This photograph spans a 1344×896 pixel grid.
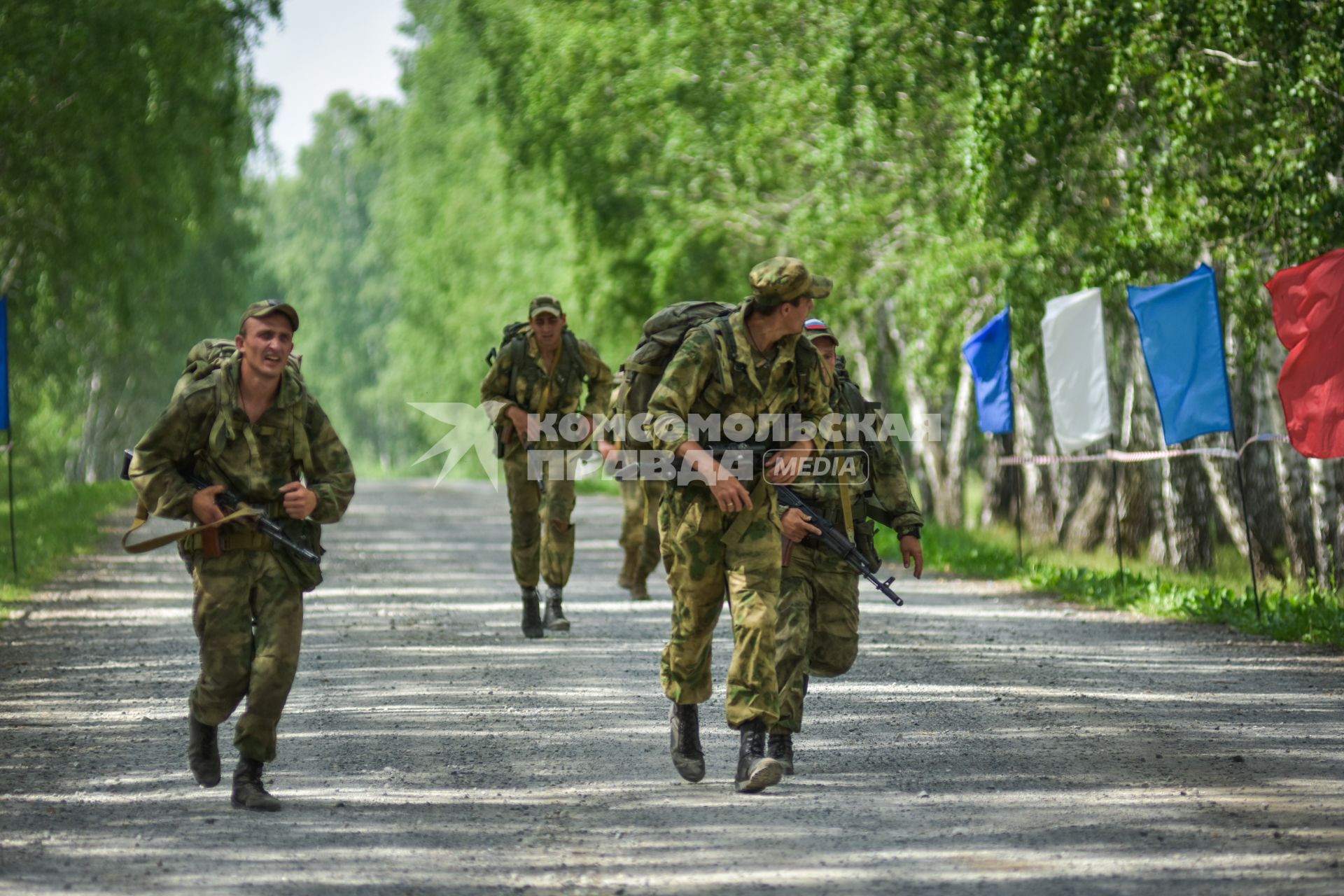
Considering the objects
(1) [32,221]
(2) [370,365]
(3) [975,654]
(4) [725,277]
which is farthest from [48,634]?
(2) [370,365]

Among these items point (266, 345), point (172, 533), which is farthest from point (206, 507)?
point (266, 345)

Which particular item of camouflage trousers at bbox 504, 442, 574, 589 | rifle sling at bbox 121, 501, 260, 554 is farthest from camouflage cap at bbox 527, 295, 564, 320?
rifle sling at bbox 121, 501, 260, 554

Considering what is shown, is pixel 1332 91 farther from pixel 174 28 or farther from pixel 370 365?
pixel 370 365

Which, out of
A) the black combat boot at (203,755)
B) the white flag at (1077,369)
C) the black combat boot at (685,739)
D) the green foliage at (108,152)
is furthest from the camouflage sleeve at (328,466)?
the green foliage at (108,152)

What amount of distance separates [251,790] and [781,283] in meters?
2.65

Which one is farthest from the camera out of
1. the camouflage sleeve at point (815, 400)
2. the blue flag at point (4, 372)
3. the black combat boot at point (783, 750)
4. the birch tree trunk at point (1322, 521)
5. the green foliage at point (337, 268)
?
the green foliage at point (337, 268)

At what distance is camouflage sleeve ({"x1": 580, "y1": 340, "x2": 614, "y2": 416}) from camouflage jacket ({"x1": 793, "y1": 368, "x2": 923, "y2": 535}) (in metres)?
3.90

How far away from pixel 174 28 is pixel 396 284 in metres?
42.0

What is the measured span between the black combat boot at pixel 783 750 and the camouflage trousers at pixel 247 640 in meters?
1.86

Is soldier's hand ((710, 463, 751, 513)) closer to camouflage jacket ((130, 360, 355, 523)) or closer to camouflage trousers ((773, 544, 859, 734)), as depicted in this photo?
camouflage trousers ((773, 544, 859, 734))

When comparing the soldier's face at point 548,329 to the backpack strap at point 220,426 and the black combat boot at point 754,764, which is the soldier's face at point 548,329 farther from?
the black combat boot at point 754,764

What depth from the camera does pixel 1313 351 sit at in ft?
31.2

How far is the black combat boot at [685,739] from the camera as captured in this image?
627 centimetres

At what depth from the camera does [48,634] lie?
1082 centimetres
